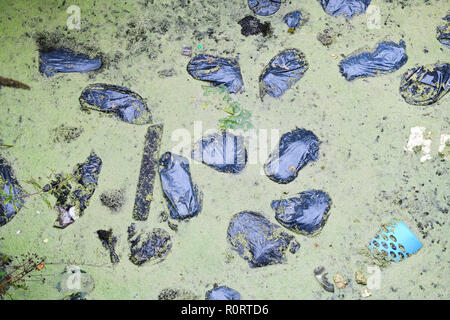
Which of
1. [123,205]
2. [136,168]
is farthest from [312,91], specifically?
[123,205]

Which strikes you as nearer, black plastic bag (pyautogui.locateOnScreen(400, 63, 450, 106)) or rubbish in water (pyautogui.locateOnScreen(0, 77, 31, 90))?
black plastic bag (pyautogui.locateOnScreen(400, 63, 450, 106))

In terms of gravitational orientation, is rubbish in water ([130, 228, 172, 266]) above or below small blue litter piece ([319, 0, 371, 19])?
below

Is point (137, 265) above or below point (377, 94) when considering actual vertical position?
below

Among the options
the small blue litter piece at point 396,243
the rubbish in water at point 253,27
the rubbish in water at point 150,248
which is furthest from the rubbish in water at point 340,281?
the rubbish in water at point 253,27

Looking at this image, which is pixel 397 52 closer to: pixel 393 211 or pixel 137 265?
pixel 393 211

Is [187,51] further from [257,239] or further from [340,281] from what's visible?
[340,281]

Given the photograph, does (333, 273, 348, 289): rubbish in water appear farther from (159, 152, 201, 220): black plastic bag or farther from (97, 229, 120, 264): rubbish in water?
(97, 229, 120, 264): rubbish in water

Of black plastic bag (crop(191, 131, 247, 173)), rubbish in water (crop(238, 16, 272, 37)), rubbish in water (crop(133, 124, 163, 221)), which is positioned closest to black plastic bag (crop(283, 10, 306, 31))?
rubbish in water (crop(238, 16, 272, 37))

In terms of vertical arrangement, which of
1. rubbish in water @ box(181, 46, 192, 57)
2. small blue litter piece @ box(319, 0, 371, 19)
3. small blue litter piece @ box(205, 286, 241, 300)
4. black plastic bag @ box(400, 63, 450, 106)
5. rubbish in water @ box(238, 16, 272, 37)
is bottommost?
small blue litter piece @ box(205, 286, 241, 300)
